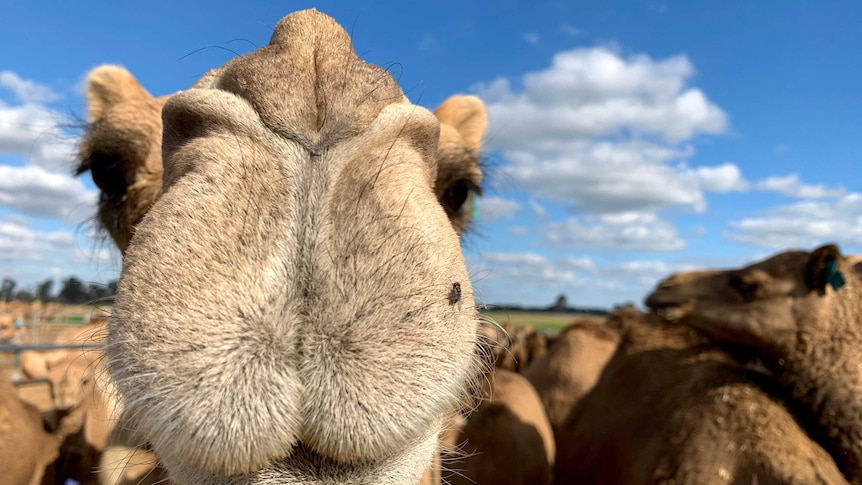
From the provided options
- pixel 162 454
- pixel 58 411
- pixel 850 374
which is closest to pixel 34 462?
pixel 58 411

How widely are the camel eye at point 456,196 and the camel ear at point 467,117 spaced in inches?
→ 27.2

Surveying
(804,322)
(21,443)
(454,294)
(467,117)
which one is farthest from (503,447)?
(454,294)

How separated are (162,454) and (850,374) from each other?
425 cm

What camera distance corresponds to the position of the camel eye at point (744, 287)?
4.60 m

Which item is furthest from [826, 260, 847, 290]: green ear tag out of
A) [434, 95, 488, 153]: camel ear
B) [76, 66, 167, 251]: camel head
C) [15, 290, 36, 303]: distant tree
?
[15, 290, 36, 303]: distant tree

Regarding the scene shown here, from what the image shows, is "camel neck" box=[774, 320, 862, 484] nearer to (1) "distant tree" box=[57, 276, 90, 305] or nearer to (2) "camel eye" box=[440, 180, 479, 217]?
(2) "camel eye" box=[440, 180, 479, 217]

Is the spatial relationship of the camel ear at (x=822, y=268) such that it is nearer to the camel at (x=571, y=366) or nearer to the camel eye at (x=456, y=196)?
the camel eye at (x=456, y=196)

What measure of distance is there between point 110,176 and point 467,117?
171 centimetres

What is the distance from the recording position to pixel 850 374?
12.8 feet

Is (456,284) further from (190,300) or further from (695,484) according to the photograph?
(695,484)

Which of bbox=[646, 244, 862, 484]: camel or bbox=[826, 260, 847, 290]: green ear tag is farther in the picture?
bbox=[826, 260, 847, 290]: green ear tag

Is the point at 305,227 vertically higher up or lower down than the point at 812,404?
higher up

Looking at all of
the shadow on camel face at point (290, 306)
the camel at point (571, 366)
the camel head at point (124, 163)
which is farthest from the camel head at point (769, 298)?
the camel head at point (124, 163)

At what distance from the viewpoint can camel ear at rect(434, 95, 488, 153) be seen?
312cm
